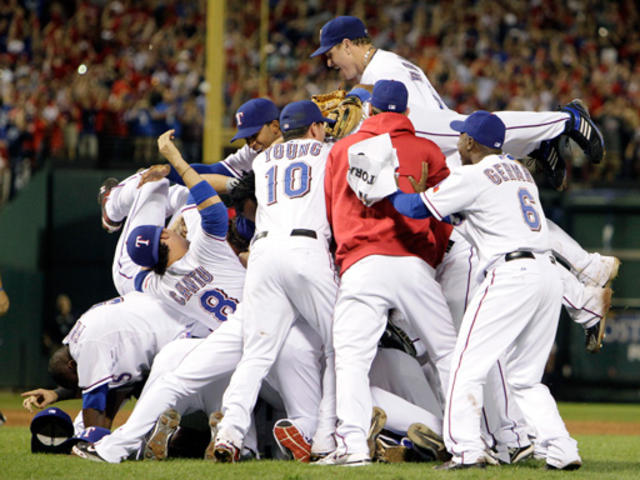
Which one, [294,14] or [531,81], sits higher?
[294,14]

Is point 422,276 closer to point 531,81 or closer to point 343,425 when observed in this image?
point 343,425

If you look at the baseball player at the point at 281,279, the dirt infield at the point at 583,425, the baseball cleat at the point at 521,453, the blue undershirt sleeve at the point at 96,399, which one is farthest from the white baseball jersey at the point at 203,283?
the dirt infield at the point at 583,425

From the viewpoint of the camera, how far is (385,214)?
526 cm

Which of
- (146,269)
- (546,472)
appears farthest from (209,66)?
(546,472)

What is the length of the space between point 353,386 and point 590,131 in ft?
8.06

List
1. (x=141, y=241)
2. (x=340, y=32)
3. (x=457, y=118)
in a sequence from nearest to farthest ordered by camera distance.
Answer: (x=141, y=241) → (x=457, y=118) → (x=340, y=32)

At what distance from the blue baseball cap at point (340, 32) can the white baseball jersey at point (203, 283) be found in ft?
5.16

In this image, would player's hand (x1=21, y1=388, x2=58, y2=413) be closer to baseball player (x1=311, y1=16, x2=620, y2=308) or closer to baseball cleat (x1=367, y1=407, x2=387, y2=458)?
baseball cleat (x1=367, y1=407, x2=387, y2=458)

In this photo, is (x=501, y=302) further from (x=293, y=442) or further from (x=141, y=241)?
(x=141, y=241)

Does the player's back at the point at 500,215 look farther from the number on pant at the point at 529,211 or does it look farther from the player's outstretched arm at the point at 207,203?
the player's outstretched arm at the point at 207,203

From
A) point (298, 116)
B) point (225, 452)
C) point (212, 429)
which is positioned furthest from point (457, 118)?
point (225, 452)

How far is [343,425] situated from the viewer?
4.89m

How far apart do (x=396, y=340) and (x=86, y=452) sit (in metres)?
1.86

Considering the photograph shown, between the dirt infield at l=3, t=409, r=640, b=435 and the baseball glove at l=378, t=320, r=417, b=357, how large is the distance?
3.73m
